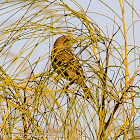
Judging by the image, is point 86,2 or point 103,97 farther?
point 86,2

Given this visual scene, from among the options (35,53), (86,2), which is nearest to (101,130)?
(35,53)

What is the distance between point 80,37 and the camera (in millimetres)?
583

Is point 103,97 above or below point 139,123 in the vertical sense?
below

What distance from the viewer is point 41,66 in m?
1.52

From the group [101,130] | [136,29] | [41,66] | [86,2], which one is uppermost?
[86,2]

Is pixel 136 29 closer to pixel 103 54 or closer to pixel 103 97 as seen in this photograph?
pixel 103 54

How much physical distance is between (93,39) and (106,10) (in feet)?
3.60

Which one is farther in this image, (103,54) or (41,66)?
(103,54)

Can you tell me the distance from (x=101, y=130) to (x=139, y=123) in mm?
1079

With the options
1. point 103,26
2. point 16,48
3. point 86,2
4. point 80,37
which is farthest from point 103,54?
point 80,37

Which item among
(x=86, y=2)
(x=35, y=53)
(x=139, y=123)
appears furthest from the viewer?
(x=86, y=2)

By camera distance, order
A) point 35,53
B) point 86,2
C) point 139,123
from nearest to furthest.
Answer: point 35,53 → point 139,123 → point 86,2

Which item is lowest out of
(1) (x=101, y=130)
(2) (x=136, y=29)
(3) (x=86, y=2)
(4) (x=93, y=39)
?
(1) (x=101, y=130)

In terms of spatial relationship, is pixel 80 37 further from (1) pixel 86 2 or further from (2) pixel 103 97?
(1) pixel 86 2
